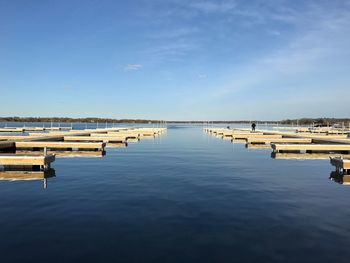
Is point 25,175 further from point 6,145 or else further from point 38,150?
point 38,150

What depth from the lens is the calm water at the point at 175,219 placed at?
675 cm

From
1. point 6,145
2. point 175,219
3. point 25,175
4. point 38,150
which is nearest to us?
point 175,219

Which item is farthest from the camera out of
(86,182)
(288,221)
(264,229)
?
(86,182)

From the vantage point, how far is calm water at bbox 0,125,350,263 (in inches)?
266

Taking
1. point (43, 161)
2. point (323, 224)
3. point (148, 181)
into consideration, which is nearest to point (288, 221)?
point (323, 224)

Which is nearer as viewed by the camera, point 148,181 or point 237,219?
point 237,219

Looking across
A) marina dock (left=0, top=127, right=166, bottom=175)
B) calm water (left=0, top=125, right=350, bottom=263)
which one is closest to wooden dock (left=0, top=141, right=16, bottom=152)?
marina dock (left=0, top=127, right=166, bottom=175)

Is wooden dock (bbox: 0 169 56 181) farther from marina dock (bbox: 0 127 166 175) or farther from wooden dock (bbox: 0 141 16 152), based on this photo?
wooden dock (bbox: 0 141 16 152)

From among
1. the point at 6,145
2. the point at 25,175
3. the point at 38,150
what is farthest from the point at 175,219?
the point at 38,150

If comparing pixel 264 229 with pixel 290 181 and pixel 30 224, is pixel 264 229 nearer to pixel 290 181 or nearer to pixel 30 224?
pixel 30 224

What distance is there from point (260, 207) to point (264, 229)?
2263 mm

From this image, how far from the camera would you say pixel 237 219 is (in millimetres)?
9117

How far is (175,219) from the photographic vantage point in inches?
356

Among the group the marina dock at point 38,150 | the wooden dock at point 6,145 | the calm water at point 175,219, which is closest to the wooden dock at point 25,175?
the marina dock at point 38,150
